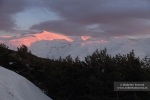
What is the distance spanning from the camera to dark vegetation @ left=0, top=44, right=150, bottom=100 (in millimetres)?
24578

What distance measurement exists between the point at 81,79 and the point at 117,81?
16.3 feet

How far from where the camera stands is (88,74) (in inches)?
1109

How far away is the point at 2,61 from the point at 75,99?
13151 millimetres

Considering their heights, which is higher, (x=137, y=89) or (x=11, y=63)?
(x=11, y=63)

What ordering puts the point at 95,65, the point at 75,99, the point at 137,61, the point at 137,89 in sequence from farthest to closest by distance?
the point at 75,99
the point at 95,65
the point at 137,61
the point at 137,89

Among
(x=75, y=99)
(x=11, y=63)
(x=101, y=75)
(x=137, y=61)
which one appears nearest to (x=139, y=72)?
(x=137, y=61)

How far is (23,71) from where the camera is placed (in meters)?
35.4

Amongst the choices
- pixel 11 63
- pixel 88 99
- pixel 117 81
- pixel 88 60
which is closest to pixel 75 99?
pixel 88 99

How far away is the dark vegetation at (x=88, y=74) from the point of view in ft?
80.6

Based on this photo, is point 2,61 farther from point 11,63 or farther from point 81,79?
point 81,79

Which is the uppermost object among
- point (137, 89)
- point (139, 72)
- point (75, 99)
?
point (139, 72)

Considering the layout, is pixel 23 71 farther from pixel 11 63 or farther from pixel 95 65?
pixel 95 65

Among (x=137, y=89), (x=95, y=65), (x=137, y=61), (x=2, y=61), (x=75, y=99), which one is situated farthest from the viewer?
(x=2, y=61)

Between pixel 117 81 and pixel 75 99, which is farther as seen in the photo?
pixel 75 99
